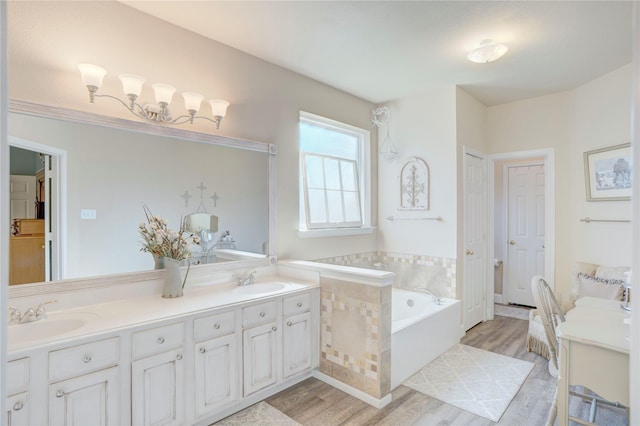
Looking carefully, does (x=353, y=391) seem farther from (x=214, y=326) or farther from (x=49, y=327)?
(x=49, y=327)

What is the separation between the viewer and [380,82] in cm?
346

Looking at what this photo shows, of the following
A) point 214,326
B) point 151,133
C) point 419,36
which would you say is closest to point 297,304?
point 214,326

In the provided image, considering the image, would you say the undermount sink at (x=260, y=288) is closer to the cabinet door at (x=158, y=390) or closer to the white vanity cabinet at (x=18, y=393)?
the cabinet door at (x=158, y=390)

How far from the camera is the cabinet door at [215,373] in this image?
1961 millimetres

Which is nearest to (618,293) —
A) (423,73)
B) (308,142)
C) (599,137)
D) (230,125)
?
(599,137)

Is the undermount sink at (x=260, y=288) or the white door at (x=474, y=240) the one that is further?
the white door at (x=474, y=240)

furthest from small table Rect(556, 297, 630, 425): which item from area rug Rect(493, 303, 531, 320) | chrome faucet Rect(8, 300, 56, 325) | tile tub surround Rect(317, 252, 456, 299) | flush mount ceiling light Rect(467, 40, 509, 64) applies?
chrome faucet Rect(8, 300, 56, 325)

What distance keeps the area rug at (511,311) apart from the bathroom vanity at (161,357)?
315 cm

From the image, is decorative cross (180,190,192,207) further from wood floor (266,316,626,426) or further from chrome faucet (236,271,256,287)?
wood floor (266,316,626,426)

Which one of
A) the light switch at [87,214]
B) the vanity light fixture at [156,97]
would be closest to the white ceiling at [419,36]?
the vanity light fixture at [156,97]

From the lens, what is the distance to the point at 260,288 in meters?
2.63

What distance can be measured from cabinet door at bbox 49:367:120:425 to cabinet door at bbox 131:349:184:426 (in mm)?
91

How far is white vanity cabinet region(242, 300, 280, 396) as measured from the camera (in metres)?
2.19

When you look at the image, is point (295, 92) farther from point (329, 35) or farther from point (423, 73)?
point (423, 73)
